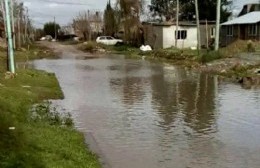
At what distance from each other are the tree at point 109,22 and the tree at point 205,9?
1488cm

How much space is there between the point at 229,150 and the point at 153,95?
31.9 feet

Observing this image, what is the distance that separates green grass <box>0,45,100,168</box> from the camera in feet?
29.2

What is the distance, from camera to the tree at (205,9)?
67.6 metres

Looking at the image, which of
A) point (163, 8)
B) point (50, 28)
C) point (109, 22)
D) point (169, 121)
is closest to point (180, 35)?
point (163, 8)

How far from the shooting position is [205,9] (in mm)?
68062

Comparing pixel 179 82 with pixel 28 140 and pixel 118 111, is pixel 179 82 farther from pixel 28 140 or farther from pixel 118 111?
pixel 28 140

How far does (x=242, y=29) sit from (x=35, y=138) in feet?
149

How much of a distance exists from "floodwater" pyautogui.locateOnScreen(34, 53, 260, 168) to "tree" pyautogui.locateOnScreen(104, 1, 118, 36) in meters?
59.7

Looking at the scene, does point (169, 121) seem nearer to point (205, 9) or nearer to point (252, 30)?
point (252, 30)

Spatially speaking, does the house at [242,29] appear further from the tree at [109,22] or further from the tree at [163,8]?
the tree at [109,22]

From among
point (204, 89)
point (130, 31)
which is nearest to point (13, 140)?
point (204, 89)

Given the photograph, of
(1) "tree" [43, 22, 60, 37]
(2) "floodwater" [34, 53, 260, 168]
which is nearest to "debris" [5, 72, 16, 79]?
(2) "floodwater" [34, 53, 260, 168]

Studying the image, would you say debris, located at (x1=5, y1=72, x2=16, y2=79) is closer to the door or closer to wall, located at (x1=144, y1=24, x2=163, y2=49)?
the door

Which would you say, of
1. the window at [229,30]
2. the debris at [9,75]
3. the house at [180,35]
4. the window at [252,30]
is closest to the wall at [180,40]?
the house at [180,35]
